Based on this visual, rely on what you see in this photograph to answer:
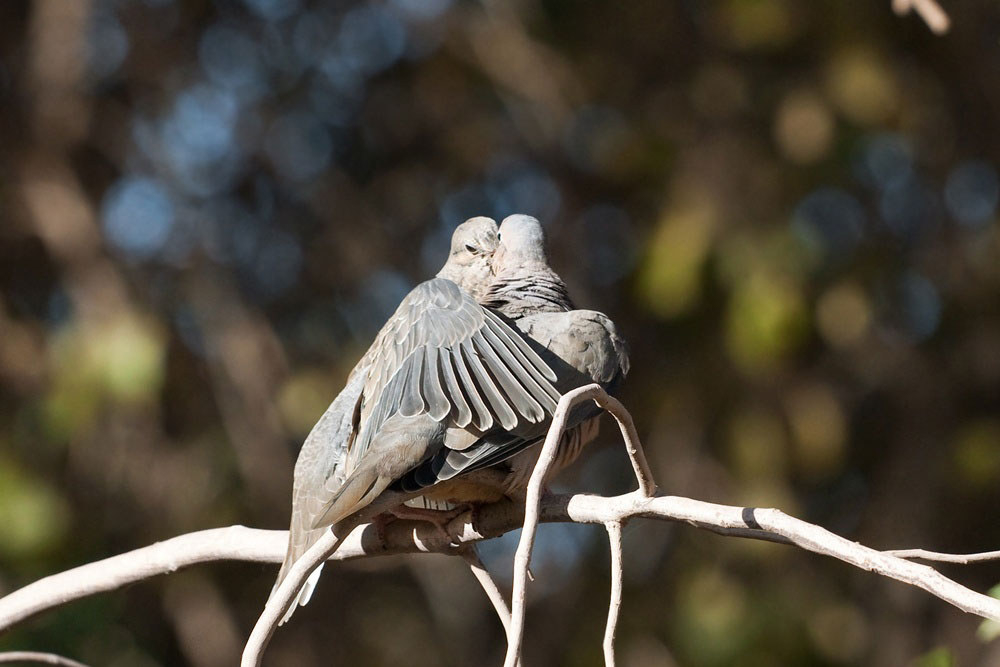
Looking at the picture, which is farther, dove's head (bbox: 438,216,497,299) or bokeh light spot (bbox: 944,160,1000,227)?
bokeh light spot (bbox: 944,160,1000,227)

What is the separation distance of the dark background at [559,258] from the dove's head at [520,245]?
2516mm

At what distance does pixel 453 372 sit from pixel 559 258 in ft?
13.8

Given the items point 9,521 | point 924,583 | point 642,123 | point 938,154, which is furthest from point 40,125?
point 924,583

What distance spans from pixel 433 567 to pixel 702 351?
1954 mm

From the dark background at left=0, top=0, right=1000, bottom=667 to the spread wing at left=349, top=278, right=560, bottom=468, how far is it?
10.3ft

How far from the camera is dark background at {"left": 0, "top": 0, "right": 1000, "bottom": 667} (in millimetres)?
5562

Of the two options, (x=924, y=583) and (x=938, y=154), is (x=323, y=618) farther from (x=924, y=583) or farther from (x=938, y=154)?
(x=924, y=583)

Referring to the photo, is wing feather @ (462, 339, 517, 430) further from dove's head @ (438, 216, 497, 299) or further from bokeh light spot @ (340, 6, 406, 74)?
bokeh light spot @ (340, 6, 406, 74)

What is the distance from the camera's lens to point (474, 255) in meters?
3.00

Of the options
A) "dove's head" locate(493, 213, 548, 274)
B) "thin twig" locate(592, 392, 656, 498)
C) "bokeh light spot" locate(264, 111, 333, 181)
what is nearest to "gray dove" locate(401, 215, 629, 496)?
"dove's head" locate(493, 213, 548, 274)

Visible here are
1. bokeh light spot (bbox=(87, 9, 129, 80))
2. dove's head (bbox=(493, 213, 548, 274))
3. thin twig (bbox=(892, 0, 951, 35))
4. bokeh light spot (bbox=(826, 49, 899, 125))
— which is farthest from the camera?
bokeh light spot (bbox=(87, 9, 129, 80))

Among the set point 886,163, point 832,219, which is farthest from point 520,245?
point 886,163

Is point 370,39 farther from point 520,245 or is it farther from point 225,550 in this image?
point 225,550

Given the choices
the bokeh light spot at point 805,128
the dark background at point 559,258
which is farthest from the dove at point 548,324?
the bokeh light spot at point 805,128
